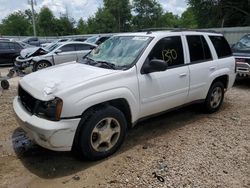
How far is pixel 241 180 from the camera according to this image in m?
3.46


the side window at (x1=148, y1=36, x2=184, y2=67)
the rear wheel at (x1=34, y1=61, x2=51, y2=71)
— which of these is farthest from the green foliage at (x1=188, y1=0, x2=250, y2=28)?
the side window at (x1=148, y1=36, x2=184, y2=67)

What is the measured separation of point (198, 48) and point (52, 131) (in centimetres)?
→ 341

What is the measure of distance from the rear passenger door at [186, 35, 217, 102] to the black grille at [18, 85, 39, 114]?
2.86 meters

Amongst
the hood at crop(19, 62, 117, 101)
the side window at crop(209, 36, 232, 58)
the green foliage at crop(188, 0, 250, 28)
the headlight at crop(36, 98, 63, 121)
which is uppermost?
the green foliage at crop(188, 0, 250, 28)

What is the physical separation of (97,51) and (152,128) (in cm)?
179

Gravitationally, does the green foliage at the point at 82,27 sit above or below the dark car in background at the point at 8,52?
above

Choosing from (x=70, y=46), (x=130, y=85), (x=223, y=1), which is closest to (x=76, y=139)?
(x=130, y=85)

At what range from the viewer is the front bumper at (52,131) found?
132 inches

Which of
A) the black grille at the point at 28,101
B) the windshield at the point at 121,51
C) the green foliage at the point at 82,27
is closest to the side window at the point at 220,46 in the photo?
the windshield at the point at 121,51

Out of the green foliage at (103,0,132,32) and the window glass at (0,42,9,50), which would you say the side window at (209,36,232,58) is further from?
the green foliage at (103,0,132,32)

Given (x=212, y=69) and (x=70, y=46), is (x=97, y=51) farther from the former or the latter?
(x=70, y=46)

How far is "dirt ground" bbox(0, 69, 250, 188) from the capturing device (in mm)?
3418

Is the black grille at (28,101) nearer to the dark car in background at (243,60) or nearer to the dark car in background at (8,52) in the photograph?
the dark car in background at (243,60)

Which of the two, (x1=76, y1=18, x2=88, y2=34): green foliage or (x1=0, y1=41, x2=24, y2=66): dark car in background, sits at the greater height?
(x1=76, y1=18, x2=88, y2=34): green foliage
